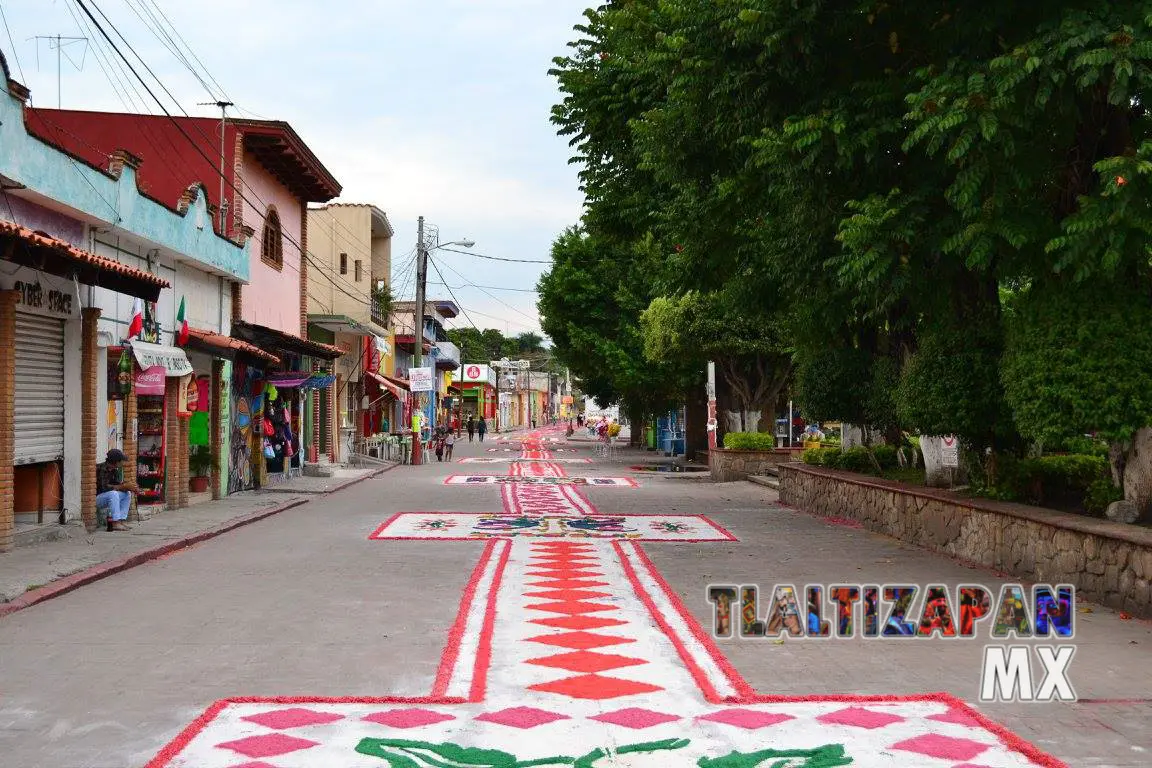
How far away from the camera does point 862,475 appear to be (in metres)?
19.4

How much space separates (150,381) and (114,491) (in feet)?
8.31

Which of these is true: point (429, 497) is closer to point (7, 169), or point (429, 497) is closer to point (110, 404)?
point (110, 404)

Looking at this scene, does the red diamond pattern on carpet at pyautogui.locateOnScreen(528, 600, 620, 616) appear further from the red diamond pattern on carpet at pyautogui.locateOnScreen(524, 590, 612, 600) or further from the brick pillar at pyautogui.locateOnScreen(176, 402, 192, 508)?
the brick pillar at pyautogui.locateOnScreen(176, 402, 192, 508)

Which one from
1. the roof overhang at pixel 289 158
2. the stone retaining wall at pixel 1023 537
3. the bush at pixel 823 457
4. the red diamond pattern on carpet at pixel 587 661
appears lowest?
the red diamond pattern on carpet at pixel 587 661

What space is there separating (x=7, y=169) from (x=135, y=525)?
554 centimetres

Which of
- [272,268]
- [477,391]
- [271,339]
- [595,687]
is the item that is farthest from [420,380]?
[477,391]

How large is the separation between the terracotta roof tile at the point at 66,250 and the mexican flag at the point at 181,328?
422cm

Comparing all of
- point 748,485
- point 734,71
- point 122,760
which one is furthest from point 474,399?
point 122,760

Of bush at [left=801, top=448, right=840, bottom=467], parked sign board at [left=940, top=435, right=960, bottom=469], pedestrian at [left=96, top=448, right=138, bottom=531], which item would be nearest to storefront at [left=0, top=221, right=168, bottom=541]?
pedestrian at [left=96, top=448, right=138, bottom=531]

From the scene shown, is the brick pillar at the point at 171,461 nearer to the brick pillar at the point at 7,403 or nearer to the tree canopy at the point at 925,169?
the brick pillar at the point at 7,403

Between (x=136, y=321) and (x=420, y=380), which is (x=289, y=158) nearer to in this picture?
(x=136, y=321)

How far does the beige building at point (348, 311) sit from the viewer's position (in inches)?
1451

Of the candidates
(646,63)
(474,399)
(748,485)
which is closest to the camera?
(646,63)

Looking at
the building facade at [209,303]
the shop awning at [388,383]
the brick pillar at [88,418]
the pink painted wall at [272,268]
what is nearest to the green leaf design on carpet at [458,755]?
the building facade at [209,303]
